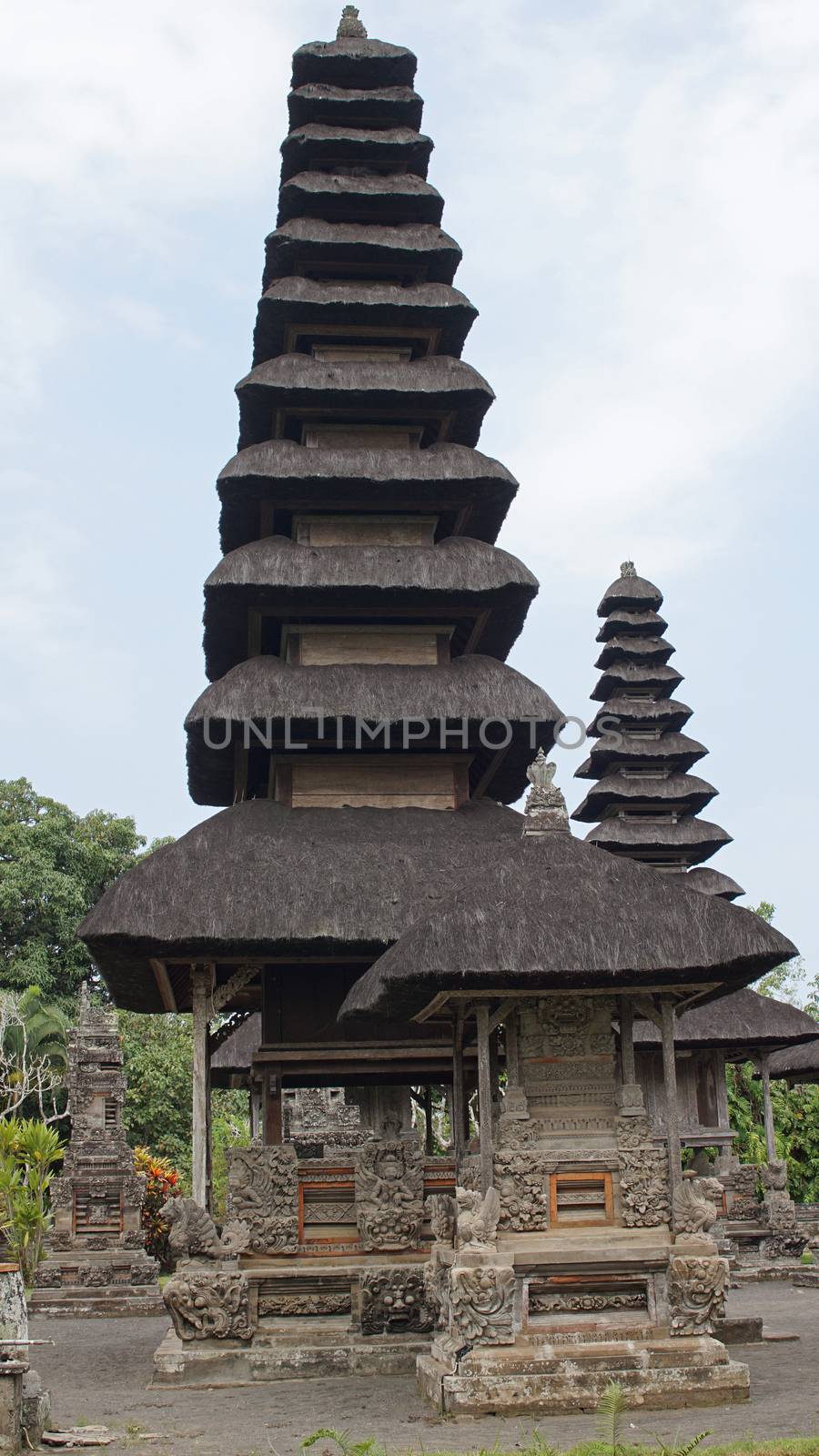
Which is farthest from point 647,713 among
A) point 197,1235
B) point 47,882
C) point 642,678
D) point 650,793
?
point 197,1235

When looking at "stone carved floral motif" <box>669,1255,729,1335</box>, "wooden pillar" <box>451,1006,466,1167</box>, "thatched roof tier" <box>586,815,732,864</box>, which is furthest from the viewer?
"thatched roof tier" <box>586,815,732,864</box>

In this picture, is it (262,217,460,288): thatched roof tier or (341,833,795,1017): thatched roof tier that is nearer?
(341,833,795,1017): thatched roof tier

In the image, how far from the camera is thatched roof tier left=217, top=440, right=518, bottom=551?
18.0 meters

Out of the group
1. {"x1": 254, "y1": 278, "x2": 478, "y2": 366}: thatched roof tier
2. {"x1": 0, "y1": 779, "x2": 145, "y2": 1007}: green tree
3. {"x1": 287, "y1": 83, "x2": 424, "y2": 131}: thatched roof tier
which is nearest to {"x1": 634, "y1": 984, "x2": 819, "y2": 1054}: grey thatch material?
{"x1": 254, "y1": 278, "x2": 478, "y2": 366}: thatched roof tier

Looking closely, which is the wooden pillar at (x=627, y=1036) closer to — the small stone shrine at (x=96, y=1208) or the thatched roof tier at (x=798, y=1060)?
the small stone shrine at (x=96, y=1208)

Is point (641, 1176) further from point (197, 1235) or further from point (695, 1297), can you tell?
point (197, 1235)

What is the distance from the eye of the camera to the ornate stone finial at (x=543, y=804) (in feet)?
41.9

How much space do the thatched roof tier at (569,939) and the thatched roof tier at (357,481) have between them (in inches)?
293

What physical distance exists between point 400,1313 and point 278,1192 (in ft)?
5.57

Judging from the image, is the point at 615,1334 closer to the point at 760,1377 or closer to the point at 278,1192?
the point at 760,1377

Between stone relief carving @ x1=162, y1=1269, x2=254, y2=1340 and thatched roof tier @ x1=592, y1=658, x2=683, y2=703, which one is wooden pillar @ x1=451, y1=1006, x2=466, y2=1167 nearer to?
stone relief carving @ x1=162, y1=1269, x2=254, y2=1340

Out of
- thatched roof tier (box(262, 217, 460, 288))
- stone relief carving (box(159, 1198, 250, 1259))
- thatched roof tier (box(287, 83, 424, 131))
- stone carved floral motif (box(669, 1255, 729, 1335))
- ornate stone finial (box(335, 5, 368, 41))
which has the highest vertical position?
ornate stone finial (box(335, 5, 368, 41))

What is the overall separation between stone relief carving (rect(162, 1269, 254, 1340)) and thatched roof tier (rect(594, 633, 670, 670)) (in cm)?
2365

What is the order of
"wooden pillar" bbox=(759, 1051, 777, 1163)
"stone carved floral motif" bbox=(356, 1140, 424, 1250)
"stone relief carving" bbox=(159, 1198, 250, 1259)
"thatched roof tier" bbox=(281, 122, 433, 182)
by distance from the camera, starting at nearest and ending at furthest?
1. "stone relief carving" bbox=(159, 1198, 250, 1259)
2. "stone carved floral motif" bbox=(356, 1140, 424, 1250)
3. "thatched roof tier" bbox=(281, 122, 433, 182)
4. "wooden pillar" bbox=(759, 1051, 777, 1163)
